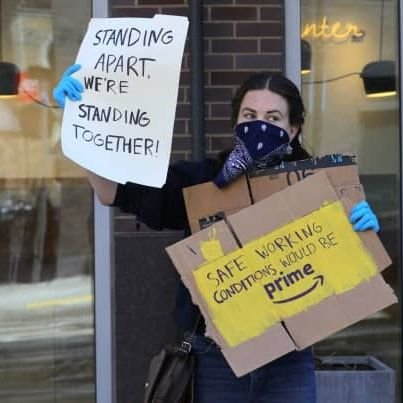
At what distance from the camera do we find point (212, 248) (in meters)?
2.47

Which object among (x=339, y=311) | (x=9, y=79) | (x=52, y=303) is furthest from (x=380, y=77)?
(x=339, y=311)

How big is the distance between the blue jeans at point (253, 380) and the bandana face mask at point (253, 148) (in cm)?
50

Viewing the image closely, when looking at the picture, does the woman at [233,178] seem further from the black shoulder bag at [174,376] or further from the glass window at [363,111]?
the glass window at [363,111]

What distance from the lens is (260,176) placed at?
8.21 feet

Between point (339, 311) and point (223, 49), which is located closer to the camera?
point (339, 311)

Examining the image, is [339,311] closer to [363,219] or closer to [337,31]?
[363,219]

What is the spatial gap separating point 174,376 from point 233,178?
61cm

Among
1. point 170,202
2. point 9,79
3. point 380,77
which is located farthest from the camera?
point 9,79

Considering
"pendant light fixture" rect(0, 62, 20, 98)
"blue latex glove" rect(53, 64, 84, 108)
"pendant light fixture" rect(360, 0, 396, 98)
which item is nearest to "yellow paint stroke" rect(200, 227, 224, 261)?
"blue latex glove" rect(53, 64, 84, 108)

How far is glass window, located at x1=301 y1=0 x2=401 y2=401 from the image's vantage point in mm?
4516

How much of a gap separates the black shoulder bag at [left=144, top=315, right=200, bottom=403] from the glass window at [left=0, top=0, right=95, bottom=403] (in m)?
2.12

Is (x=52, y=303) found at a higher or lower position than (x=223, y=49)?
lower

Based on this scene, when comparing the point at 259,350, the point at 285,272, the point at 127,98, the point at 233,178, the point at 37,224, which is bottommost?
the point at 37,224

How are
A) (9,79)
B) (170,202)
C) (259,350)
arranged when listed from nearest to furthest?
(259,350) → (170,202) → (9,79)
